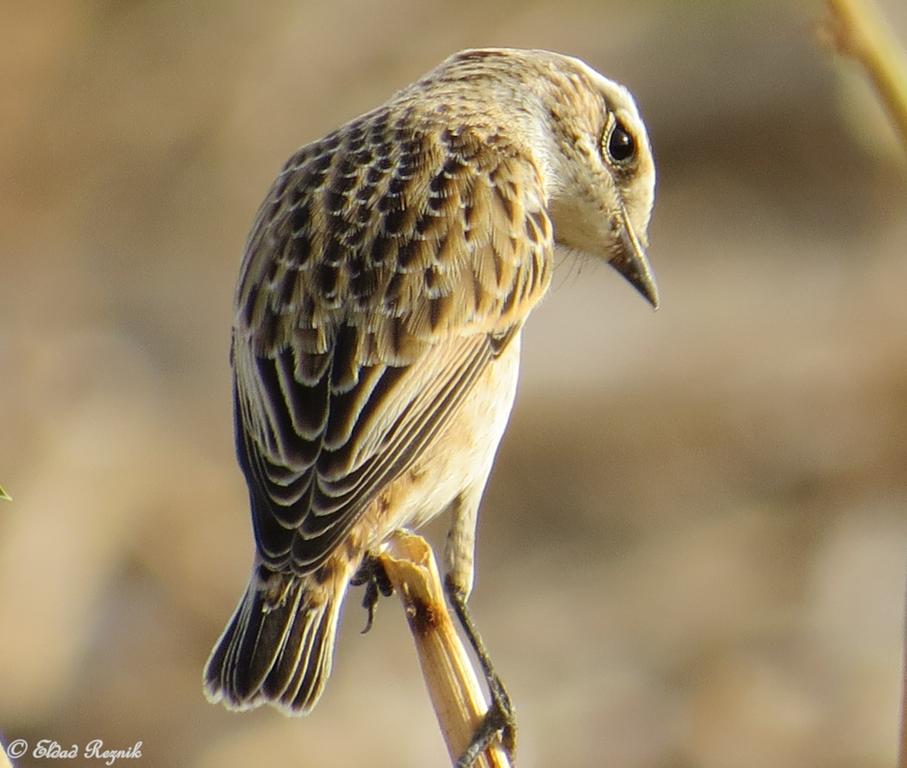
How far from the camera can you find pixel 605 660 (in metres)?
9.90

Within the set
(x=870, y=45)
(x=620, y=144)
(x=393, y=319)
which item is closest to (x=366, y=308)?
(x=393, y=319)

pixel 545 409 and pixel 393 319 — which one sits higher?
pixel 545 409

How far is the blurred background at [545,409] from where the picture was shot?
9234 mm

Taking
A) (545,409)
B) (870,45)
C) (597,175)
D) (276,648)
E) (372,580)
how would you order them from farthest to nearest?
1. (545,409)
2. (372,580)
3. (597,175)
4. (276,648)
5. (870,45)

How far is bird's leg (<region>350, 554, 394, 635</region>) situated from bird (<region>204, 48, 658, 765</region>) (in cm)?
1

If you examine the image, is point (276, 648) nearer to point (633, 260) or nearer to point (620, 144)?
point (633, 260)

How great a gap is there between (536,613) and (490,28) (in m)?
4.16

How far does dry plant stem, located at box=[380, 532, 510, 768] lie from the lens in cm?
416

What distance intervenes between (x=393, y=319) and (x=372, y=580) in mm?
1217

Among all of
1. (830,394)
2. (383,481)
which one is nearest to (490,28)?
(830,394)

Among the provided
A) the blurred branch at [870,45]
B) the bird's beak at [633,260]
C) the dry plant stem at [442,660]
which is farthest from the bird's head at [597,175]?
the blurred branch at [870,45]

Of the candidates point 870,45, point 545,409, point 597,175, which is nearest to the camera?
point 870,45

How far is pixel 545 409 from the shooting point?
10.7 metres

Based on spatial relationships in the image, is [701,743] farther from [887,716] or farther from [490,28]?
[490,28]
